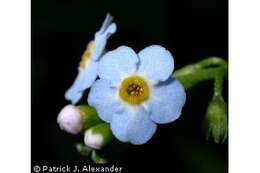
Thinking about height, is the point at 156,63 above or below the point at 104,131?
above

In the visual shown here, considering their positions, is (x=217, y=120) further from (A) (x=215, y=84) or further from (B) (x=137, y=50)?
(B) (x=137, y=50)

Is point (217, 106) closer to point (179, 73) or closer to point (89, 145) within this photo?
point (179, 73)

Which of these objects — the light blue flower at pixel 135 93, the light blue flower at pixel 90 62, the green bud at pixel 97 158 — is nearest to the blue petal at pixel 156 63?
the light blue flower at pixel 135 93

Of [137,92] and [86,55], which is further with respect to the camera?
[86,55]

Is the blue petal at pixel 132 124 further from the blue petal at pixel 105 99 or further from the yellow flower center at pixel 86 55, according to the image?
the yellow flower center at pixel 86 55

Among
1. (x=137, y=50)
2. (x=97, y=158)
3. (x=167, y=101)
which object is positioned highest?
(x=137, y=50)

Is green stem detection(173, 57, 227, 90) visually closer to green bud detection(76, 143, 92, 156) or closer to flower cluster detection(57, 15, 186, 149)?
flower cluster detection(57, 15, 186, 149)

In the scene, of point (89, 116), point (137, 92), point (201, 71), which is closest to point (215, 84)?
point (201, 71)
